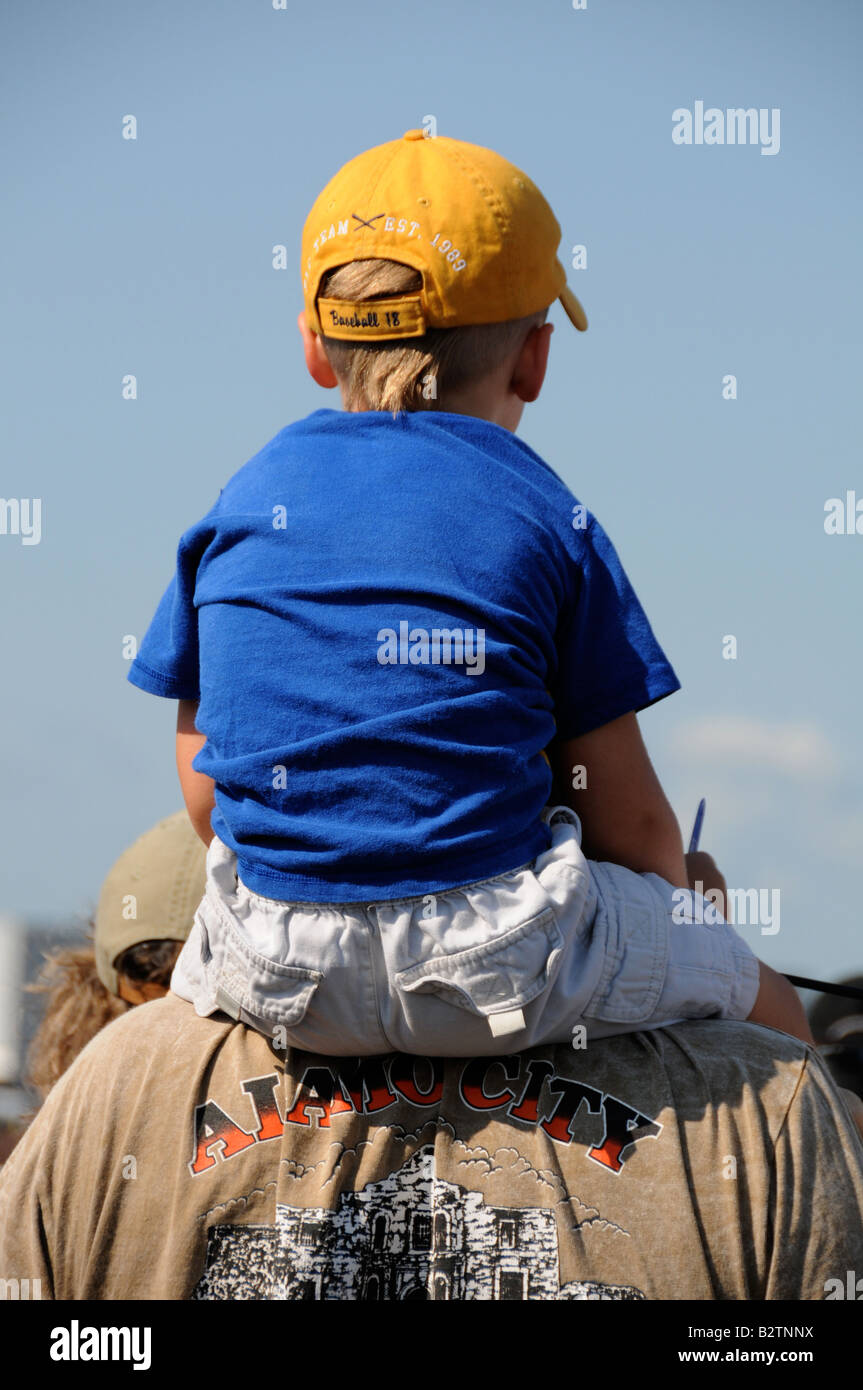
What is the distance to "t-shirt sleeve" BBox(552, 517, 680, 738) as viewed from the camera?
96.7 inches

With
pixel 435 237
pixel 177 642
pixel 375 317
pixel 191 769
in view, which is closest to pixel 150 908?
pixel 191 769

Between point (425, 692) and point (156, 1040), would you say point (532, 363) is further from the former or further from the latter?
point (156, 1040)

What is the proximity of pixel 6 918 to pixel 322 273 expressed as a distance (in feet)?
59.3

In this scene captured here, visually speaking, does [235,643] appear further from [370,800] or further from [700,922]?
[700,922]

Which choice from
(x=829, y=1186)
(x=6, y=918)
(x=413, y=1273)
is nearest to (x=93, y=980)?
(x=413, y=1273)

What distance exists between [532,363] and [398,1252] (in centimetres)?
153

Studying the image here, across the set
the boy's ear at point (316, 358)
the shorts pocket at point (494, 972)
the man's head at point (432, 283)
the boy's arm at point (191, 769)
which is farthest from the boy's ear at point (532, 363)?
the shorts pocket at point (494, 972)

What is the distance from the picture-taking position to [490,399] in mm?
2641

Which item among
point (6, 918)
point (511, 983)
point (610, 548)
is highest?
point (610, 548)

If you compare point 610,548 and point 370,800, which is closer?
point 370,800

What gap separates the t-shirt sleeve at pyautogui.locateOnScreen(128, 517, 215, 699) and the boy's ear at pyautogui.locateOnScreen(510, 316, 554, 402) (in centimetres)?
64

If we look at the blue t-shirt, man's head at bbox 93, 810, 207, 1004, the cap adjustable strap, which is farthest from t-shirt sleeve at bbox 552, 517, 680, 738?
man's head at bbox 93, 810, 207, 1004

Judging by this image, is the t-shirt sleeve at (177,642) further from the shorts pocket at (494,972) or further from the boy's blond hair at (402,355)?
the shorts pocket at (494,972)

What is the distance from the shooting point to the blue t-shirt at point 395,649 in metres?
2.24
